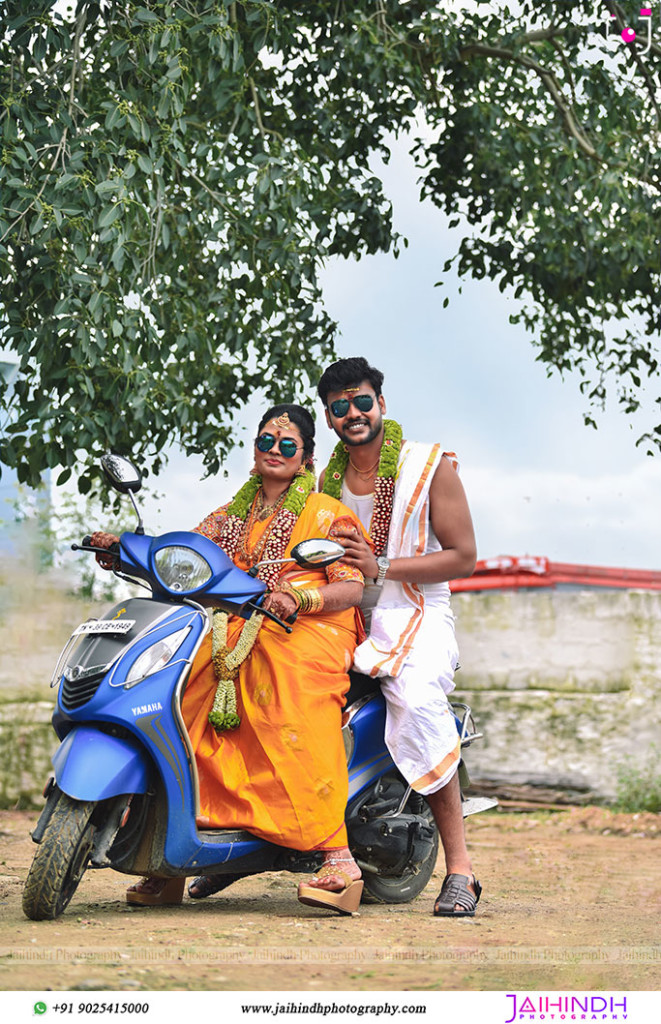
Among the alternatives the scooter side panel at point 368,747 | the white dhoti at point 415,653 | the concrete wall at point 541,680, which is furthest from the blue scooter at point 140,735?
the concrete wall at point 541,680

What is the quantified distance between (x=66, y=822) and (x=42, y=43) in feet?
11.4

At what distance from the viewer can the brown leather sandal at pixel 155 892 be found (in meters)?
4.11

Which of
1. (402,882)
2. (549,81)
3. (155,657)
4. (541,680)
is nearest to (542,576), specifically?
(541,680)

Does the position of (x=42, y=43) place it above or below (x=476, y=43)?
below

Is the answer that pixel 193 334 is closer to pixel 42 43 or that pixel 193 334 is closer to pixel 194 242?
pixel 42 43

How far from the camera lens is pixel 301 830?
377 cm

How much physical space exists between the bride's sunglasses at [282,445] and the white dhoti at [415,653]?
0.39m

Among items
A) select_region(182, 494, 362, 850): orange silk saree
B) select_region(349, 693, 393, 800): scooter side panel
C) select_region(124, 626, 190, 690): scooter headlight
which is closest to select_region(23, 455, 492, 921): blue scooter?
select_region(124, 626, 190, 690): scooter headlight

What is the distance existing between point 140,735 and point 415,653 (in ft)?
3.37

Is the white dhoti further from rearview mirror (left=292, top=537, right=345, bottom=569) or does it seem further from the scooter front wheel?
the scooter front wheel

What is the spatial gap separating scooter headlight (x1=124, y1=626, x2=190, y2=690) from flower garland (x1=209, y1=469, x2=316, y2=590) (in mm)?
417

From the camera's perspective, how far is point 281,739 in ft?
12.5

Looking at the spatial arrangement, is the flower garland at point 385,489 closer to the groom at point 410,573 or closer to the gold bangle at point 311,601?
the groom at point 410,573
